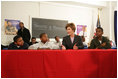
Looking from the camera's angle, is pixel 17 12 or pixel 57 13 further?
pixel 57 13

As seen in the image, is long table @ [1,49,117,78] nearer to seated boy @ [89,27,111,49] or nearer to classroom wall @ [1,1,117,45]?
seated boy @ [89,27,111,49]

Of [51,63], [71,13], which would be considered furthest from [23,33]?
[51,63]

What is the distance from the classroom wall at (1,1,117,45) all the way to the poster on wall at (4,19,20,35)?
5.1 inches

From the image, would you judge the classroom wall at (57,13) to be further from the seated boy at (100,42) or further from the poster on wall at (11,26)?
the seated boy at (100,42)

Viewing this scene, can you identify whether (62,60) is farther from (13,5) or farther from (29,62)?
(13,5)

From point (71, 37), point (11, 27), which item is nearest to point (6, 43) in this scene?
point (11, 27)

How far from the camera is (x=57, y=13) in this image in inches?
270

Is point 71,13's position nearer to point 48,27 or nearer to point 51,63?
point 48,27

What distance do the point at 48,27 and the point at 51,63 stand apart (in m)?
5.09

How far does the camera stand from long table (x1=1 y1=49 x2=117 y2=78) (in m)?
1.60

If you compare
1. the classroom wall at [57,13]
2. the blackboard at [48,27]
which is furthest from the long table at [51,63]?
the blackboard at [48,27]

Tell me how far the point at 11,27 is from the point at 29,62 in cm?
475

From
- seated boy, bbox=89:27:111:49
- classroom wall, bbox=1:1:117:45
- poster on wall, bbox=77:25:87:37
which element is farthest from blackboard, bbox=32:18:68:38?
seated boy, bbox=89:27:111:49

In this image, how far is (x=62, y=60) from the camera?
63.9 inches
